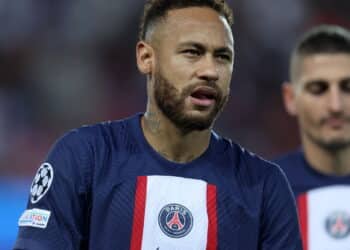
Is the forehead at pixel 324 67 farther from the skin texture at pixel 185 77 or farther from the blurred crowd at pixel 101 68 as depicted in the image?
the blurred crowd at pixel 101 68

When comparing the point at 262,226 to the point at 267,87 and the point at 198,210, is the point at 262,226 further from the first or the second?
the point at 267,87

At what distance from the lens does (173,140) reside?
2996 mm

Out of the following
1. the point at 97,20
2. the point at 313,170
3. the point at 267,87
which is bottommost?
the point at 313,170

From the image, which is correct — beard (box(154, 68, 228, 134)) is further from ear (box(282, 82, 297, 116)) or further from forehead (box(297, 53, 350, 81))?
ear (box(282, 82, 297, 116))

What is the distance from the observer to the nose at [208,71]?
282 centimetres

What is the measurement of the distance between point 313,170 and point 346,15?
5.01 m

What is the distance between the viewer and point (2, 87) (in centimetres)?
794

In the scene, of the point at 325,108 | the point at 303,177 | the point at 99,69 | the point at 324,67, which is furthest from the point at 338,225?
the point at 99,69

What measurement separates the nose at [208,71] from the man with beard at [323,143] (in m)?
1.42

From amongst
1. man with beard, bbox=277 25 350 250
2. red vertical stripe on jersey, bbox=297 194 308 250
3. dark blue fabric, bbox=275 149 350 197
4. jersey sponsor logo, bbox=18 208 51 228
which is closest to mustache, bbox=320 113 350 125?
man with beard, bbox=277 25 350 250

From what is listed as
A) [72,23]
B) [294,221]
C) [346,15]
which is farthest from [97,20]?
[294,221]

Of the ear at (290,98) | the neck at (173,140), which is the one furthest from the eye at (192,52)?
the ear at (290,98)

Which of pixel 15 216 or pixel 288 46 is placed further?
pixel 288 46

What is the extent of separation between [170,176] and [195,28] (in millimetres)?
503
